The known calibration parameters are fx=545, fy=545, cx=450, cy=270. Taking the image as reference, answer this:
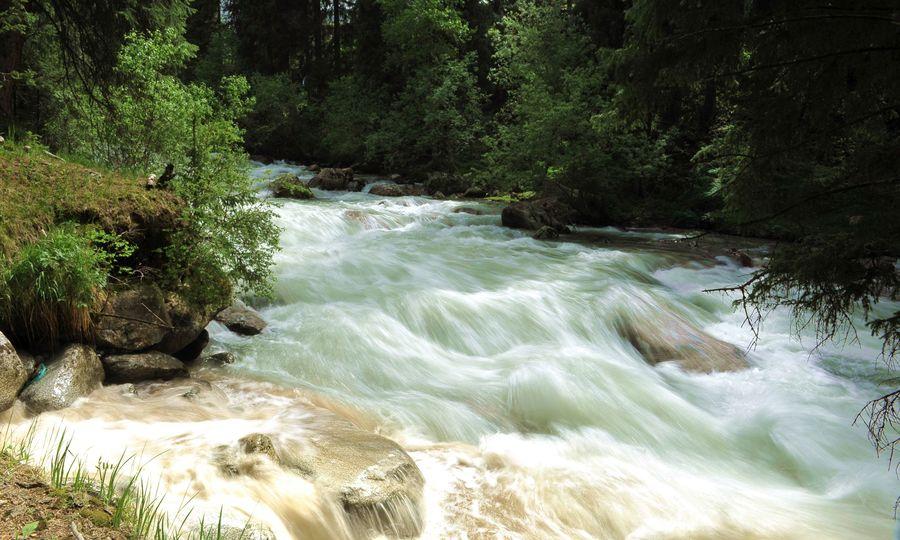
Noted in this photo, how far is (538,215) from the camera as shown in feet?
52.1

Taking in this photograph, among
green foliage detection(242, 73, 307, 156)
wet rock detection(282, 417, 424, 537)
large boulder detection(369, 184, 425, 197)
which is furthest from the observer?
green foliage detection(242, 73, 307, 156)

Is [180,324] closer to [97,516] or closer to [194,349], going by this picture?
[194,349]

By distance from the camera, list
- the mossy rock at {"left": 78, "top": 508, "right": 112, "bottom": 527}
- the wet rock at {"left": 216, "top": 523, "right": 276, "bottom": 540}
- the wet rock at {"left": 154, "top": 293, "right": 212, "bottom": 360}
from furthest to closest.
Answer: the wet rock at {"left": 154, "top": 293, "right": 212, "bottom": 360} < the wet rock at {"left": 216, "top": 523, "right": 276, "bottom": 540} < the mossy rock at {"left": 78, "top": 508, "right": 112, "bottom": 527}

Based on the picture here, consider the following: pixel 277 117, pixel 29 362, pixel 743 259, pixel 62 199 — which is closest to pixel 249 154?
pixel 62 199

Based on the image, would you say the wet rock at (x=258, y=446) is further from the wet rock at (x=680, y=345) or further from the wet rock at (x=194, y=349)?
the wet rock at (x=680, y=345)

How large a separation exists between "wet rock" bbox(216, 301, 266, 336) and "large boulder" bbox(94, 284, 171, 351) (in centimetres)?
136

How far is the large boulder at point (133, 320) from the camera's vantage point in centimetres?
502

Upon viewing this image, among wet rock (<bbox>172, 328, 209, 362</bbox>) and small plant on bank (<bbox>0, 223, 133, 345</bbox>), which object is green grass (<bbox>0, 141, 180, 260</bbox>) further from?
wet rock (<bbox>172, 328, 209, 362</bbox>)

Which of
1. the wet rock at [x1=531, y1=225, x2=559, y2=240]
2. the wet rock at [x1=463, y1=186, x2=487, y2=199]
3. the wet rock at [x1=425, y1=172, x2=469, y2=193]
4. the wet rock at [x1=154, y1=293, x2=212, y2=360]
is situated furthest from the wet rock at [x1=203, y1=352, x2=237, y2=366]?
the wet rock at [x1=425, y1=172, x2=469, y2=193]

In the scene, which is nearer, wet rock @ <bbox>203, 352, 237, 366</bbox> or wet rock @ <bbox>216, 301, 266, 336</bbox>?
wet rock @ <bbox>203, 352, 237, 366</bbox>

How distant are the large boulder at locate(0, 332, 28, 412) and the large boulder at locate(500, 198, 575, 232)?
12660 millimetres

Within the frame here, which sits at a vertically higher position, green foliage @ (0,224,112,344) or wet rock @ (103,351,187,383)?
green foliage @ (0,224,112,344)

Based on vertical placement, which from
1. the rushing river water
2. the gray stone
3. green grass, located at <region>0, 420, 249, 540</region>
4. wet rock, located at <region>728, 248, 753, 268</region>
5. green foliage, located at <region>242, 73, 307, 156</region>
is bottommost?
the rushing river water

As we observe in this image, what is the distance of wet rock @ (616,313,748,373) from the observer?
756 cm
